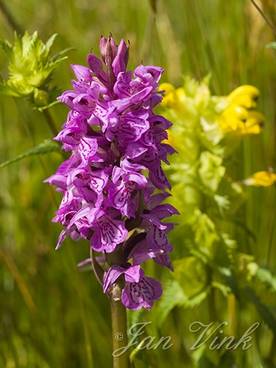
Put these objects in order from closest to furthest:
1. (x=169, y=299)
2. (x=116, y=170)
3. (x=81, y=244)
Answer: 1. (x=116, y=170)
2. (x=169, y=299)
3. (x=81, y=244)

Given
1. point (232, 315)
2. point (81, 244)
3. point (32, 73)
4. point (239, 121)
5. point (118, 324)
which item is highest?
point (32, 73)

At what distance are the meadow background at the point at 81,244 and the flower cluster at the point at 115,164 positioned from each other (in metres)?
0.25

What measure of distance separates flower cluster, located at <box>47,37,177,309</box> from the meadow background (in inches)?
9.8

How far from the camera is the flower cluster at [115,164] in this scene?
34.7 inches

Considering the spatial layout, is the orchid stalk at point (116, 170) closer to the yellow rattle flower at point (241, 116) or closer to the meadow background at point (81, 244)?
the meadow background at point (81, 244)

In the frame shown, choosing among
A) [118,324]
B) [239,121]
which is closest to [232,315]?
[239,121]

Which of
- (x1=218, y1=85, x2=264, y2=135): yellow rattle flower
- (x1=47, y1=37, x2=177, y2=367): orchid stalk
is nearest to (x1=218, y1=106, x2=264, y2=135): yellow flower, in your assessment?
(x1=218, y1=85, x2=264, y2=135): yellow rattle flower

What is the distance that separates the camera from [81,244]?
5.97 ft

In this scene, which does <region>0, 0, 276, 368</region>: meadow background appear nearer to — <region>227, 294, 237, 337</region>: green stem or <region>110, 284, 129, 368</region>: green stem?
<region>227, 294, 237, 337</region>: green stem

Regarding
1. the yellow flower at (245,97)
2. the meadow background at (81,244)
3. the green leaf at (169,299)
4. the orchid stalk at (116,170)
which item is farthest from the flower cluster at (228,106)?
the orchid stalk at (116,170)

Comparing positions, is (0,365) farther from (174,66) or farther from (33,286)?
(174,66)

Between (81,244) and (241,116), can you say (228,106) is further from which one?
(81,244)

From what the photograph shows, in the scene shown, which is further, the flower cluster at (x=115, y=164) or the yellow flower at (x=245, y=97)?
the yellow flower at (x=245, y=97)

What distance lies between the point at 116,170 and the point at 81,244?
37.6 inches
